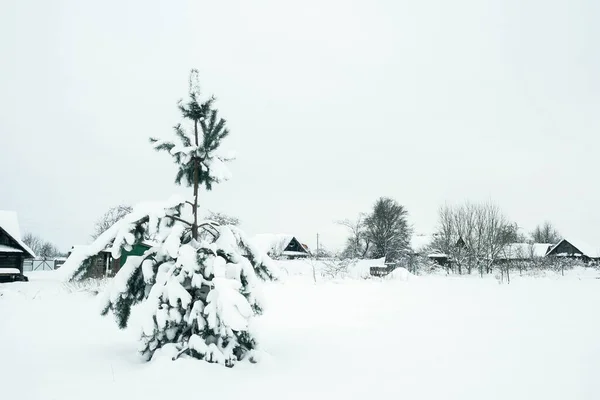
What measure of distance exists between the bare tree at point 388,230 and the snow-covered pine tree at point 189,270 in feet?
147

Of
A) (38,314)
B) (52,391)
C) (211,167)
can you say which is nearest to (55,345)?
(52,391)

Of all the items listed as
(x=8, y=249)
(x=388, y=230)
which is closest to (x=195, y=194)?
(x=8, y=249)

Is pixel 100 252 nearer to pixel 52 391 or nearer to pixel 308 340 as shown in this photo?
pixel 52 391

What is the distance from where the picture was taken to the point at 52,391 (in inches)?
157

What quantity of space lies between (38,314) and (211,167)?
7705 mm

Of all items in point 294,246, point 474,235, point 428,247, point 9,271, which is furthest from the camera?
point 294,246

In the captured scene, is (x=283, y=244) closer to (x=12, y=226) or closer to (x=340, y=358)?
(x=12, y=226)

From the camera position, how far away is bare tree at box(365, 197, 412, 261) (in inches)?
1930

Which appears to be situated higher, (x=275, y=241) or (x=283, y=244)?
(x=275, y=241)

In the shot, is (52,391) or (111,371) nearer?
(52,391)

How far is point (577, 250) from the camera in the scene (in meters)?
55.8

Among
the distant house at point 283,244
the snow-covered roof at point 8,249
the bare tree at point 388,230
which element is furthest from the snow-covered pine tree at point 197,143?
the distant house at point 283,244

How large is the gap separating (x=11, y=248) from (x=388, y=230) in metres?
39.6

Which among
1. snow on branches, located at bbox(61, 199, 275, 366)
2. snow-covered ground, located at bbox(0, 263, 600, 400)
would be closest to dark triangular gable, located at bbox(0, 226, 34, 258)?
snow-covered ground, located at bbox(0, 263, 600, 400)
